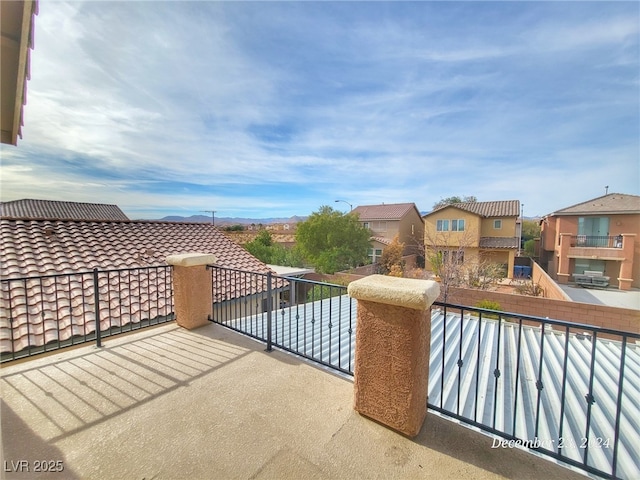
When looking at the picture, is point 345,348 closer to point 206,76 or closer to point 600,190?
point 206,76

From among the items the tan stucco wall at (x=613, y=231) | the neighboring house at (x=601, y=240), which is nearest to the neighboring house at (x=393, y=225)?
the tan stucco wall at (x=613, y=231)

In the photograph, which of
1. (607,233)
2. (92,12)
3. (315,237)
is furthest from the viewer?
(315,237)

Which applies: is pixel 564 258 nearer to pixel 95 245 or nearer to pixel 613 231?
pixel 613 231

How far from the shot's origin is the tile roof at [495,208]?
879 inches

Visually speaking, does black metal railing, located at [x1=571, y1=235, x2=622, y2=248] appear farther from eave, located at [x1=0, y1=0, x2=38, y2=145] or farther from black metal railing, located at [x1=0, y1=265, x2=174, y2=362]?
eave, located at [x1=0, y1=0, x2=38, y2=145]

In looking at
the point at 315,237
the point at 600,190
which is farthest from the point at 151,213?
the point at 600,190

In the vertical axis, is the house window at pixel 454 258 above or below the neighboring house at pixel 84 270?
below

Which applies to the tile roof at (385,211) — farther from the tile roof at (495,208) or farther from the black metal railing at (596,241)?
the black metal railing at (596,241)

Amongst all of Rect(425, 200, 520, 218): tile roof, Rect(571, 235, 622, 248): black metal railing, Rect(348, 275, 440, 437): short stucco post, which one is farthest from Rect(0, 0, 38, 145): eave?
Rect(571, 235, 622, 248): black metal railing

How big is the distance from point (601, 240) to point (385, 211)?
17282 mm

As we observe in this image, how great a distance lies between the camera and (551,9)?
4.71 metres

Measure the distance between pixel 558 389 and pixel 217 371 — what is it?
435 cm

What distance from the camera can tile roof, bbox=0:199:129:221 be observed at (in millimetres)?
18000

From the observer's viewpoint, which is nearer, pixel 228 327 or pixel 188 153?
pixel 228 327
